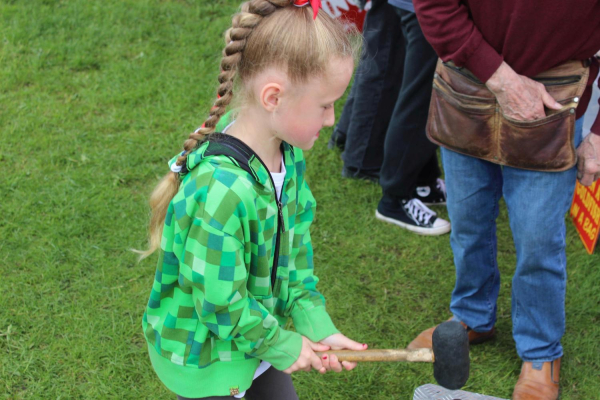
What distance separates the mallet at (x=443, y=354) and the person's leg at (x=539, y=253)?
2.32ft

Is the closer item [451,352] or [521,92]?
[451,352]

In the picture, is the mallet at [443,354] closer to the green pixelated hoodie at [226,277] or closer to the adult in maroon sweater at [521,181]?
the green pixelated hoodie at [226,277]

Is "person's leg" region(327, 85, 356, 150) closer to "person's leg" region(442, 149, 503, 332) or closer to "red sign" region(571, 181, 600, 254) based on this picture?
"red sign" region(571, 181, 600, 254)

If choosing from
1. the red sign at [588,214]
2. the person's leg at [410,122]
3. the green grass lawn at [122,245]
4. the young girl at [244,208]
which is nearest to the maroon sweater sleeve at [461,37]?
the young girl at [244,208]

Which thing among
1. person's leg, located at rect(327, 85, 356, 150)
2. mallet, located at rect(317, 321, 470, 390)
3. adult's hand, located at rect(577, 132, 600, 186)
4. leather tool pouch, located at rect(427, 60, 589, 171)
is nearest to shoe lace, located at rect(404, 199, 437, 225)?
person's leg, located at rect(327, 85, 356, 150)

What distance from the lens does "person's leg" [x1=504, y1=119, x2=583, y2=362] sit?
2414mm

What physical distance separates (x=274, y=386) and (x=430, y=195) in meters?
2.30

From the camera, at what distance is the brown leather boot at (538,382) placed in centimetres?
276

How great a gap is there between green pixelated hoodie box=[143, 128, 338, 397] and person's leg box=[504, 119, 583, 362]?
37.4 inches

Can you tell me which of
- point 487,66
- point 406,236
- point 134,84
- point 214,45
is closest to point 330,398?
point 406,236

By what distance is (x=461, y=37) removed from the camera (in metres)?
2.26

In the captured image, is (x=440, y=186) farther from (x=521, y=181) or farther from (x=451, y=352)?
(x=451, y=352)

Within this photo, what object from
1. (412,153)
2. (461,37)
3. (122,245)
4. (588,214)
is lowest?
(122,245)

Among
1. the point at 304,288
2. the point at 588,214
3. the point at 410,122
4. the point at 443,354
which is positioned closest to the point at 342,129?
the point at 410,122
